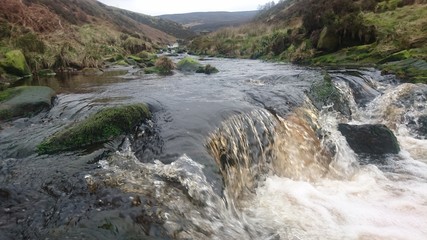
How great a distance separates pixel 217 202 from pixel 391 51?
15612 mm

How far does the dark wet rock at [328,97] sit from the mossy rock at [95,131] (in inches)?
215

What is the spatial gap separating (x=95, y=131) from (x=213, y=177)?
82.7 inches

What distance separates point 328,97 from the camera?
10.2 meters

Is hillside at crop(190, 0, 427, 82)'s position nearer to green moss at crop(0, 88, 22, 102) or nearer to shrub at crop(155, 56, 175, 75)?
shrub at crop(155, 56, 175, 75)

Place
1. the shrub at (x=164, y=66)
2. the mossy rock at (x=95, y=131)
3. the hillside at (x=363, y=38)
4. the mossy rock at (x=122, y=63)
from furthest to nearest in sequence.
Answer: the mossy rock at (x=122, y=63)
the shrub at (x=164, y=66)
the hillside at (x=363, y=38)
the mossy rock at (x=95, y=131)

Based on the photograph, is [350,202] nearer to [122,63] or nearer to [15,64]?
[15,64]

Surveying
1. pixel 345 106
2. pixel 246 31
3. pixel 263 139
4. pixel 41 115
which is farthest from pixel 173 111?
pixel 246 31

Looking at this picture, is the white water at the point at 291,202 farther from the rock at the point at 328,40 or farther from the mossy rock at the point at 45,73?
the rock at the point at 328,40

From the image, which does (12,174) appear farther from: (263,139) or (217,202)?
(263,139)

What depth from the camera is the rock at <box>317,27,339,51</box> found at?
2072cm

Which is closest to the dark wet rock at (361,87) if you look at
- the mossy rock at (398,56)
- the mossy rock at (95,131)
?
the mossy rock at (398,56)

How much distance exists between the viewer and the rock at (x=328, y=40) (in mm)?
20719

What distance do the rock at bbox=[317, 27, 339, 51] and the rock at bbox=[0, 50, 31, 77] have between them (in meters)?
15.7

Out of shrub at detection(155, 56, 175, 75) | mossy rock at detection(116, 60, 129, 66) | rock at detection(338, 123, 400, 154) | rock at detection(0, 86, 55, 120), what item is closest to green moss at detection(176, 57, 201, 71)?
shrub at detection(155, 56, 175, 75)
